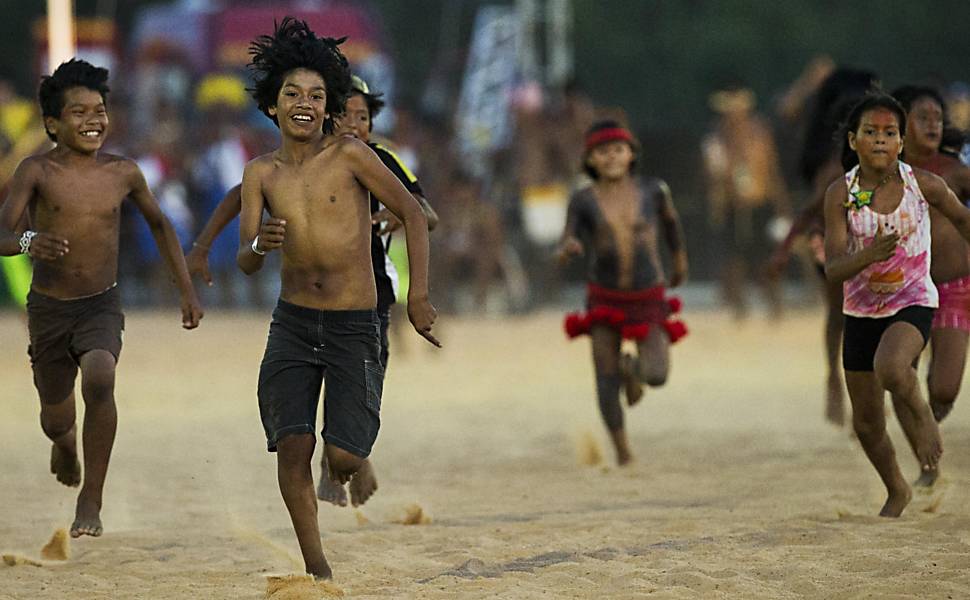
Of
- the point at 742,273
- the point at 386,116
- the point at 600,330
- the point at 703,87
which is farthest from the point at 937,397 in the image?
the point at 703,87

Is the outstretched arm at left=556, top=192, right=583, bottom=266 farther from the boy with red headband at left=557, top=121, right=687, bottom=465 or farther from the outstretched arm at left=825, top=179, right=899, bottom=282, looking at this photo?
the outstretched arm at left=825, top=179, right=899, bottom=282

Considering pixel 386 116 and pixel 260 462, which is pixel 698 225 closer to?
pixel 386 116

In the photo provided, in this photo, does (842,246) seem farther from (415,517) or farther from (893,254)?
(415,517)

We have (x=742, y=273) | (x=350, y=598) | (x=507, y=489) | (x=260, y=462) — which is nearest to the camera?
(x=350, y=598)

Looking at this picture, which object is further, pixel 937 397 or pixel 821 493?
pixel 821 493

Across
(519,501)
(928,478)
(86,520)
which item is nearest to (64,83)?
(86,520)

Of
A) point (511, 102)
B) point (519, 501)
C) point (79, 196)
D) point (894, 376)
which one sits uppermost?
point (511, 102)

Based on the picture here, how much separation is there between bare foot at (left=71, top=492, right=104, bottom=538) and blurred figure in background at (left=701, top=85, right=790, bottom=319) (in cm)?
1191

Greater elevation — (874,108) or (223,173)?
(223,173)

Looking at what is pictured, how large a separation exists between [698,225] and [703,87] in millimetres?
12131

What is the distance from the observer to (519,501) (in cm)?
854

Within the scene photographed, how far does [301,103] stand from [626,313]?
3.41 meters

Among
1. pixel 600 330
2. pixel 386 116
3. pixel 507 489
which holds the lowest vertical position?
pixel 507 489

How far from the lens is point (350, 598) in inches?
244
